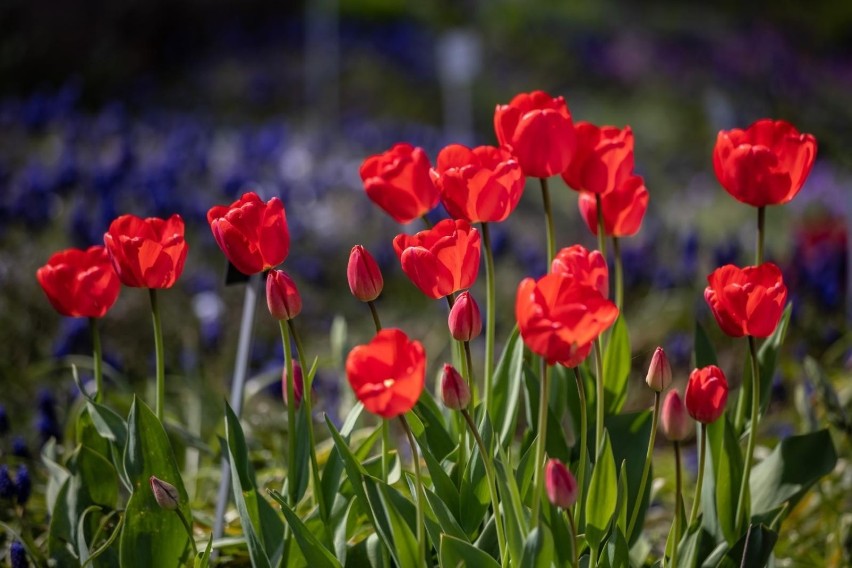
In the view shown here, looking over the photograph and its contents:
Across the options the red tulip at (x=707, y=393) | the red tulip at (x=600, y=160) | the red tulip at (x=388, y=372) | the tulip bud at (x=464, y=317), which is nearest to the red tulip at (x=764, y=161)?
the red tulip at (x=600, y=160)

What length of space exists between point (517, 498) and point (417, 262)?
0.20m

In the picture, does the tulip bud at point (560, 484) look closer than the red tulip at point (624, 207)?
Yes

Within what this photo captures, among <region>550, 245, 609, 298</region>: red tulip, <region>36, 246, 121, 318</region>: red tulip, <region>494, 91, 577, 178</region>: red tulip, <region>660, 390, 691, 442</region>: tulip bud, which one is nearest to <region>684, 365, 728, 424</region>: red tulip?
<region>660, 390, 691, 442</region>: tulip bud

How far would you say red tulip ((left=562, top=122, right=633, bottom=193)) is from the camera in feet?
3.25

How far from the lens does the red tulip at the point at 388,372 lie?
2.35 feet

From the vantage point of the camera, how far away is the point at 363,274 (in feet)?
2.95

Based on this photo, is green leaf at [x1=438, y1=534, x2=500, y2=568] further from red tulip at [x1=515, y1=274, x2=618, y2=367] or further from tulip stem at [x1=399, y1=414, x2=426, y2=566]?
red tulip at [x1=515, y1=274, x2=618, y2=367]

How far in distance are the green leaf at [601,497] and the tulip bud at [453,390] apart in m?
0.13

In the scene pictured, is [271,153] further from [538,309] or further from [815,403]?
[538,309]

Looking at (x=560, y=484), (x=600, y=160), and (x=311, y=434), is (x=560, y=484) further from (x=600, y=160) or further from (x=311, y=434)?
(x=600, y=160)

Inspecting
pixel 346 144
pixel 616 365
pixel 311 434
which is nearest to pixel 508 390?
pixel 616 365

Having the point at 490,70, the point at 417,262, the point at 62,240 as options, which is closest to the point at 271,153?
the point at 62,240

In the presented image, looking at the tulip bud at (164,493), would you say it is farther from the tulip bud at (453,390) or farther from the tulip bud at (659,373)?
the tulip bud at (659,373)

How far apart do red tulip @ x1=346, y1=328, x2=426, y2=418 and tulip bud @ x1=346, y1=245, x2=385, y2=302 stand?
155mm
